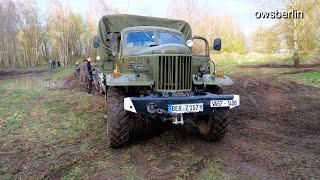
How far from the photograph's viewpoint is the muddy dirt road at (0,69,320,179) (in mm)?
5855

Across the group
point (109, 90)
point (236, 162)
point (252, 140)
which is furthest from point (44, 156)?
point (252, 140)

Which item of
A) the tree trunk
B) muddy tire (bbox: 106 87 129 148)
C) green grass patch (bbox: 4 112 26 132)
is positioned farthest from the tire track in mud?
the tree trunk

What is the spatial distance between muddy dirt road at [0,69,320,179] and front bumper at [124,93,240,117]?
75cm

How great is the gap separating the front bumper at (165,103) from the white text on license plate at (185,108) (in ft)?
0.14

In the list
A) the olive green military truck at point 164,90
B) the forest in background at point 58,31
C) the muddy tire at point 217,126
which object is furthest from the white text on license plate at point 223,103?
the forest in background at point 58,31

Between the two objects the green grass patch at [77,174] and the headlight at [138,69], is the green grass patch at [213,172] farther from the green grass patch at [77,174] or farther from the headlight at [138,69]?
the headlight at [138,69]

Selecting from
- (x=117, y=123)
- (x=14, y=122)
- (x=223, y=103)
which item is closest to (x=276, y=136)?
(x=223, y=103)

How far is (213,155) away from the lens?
6.74 m

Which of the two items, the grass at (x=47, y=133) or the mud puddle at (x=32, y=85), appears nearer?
the grass at (x=47, y=133)

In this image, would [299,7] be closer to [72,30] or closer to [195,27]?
[195,27]

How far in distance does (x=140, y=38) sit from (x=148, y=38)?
0.18 meters

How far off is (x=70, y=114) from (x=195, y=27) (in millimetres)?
31553

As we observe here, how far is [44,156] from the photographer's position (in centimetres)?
680

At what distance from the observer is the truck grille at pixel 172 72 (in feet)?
23.2
